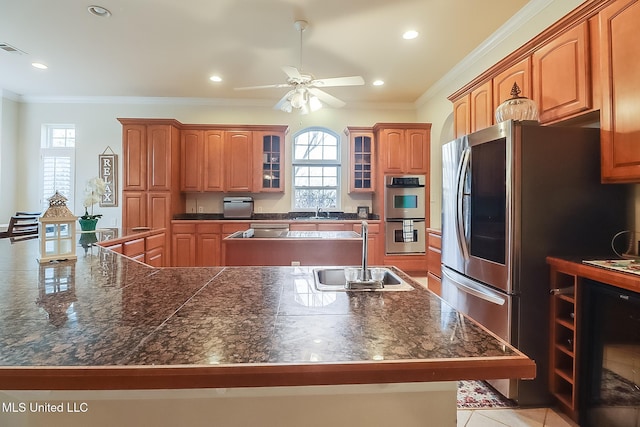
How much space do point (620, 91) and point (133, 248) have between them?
159 inches

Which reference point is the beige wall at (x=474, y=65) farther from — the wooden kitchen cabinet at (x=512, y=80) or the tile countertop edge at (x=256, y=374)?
the tile countertop edge at (x=256, y=374)

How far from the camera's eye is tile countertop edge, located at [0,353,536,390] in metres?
0.60

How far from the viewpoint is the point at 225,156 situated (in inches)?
202

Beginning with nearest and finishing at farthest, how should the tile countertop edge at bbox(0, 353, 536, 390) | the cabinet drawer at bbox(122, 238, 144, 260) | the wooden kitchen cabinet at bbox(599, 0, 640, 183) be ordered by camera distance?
the tile countertop edge at bbox(0, 353, 536, 390) < the wooden kitchen cabinet at bbox(599, 0, 640, 183) < the cabinet drawer at bbox(122, 238, 144, 260)

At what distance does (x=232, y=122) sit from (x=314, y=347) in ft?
17.5

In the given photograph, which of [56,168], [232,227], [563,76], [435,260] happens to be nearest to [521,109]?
[563,76]

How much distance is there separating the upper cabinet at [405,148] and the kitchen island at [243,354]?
411cm

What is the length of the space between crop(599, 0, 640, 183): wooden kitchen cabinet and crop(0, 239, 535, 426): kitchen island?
1.36 m

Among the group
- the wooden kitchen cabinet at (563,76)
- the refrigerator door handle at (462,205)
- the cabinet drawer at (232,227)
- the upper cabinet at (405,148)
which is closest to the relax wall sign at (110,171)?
the cabinet drawer at (232,227)

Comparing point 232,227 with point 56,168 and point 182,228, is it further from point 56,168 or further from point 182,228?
point 56,168

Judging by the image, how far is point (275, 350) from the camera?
704mm

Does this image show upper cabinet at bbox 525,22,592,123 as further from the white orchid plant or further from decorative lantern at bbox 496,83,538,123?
the white orchid plant

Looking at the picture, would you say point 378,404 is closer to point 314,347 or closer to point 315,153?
point 314,347

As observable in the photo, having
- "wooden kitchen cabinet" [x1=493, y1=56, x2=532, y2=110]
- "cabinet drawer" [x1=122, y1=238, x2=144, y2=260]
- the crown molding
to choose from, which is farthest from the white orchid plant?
the crown molding
